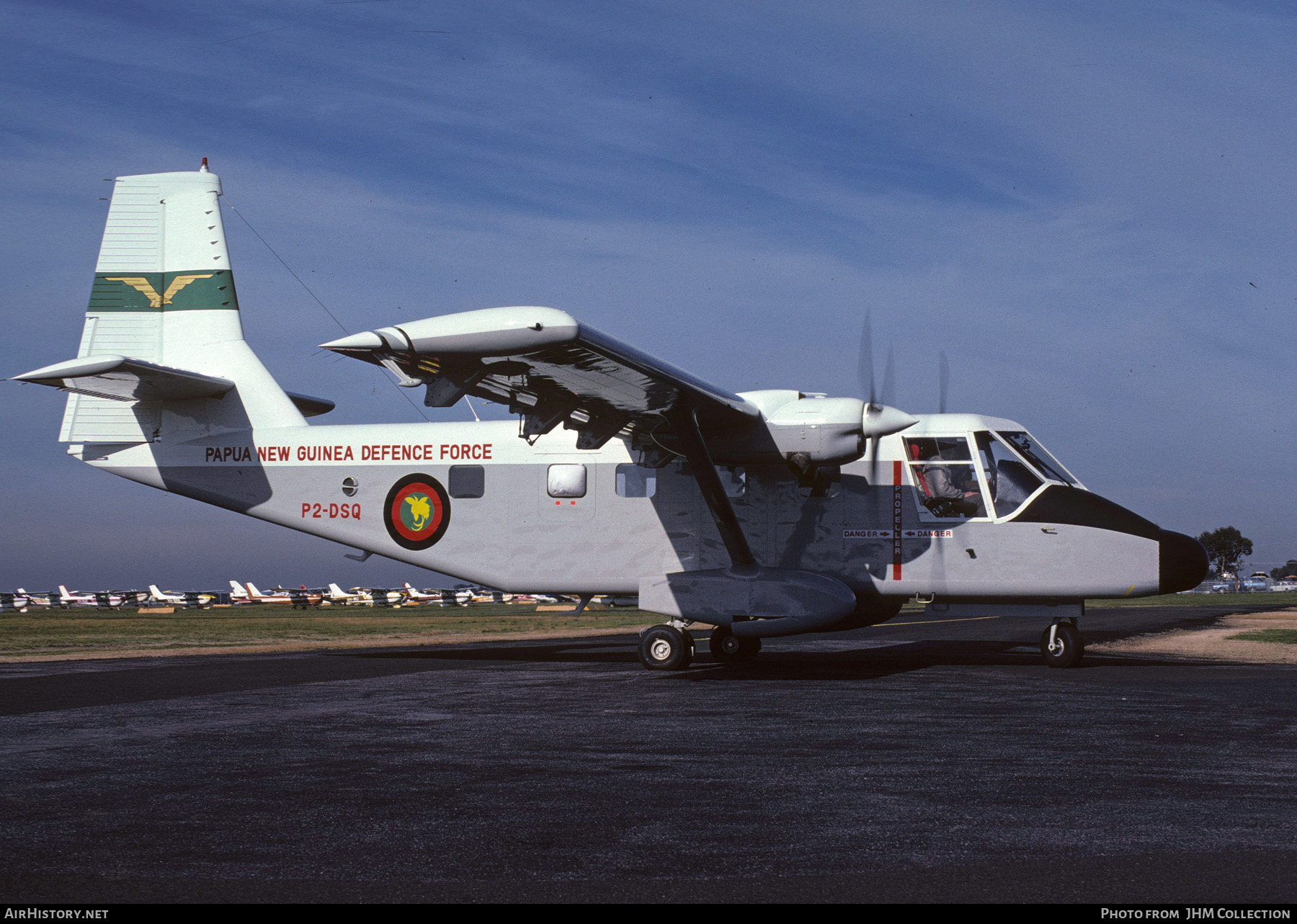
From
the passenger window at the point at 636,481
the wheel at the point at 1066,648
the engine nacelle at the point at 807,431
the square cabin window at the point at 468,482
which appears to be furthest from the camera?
the square cabin window at the point at 468,482

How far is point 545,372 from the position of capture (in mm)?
13328

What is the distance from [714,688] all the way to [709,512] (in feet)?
12.2

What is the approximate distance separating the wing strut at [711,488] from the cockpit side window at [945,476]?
2.83 m

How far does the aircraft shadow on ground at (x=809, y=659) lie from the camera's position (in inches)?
631

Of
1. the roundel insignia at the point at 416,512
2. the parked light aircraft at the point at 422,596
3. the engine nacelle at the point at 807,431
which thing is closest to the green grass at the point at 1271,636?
the engine nacelle at the point at 807,431

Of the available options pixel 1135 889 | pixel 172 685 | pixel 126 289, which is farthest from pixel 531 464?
pixel 1135 889

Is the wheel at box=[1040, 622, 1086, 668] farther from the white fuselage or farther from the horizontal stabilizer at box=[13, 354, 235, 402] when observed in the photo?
the horizontal stabilizer at box=[13, 354, 235, 402]

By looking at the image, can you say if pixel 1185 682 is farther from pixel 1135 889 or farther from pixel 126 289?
pixel 126 289

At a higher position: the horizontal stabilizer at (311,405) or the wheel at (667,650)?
the horizontal stabilizer at (311,405)

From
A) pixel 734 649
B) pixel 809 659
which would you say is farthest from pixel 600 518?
pixel 809 659

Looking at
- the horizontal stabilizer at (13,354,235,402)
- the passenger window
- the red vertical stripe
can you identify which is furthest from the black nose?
the horizontal stabilizer at (13,354,235,402)

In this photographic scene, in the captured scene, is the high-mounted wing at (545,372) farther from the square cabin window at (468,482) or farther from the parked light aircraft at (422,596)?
the parked light aircraft at (422,596)

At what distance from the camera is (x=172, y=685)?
14312 millimetres

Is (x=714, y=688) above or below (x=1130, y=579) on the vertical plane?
below
